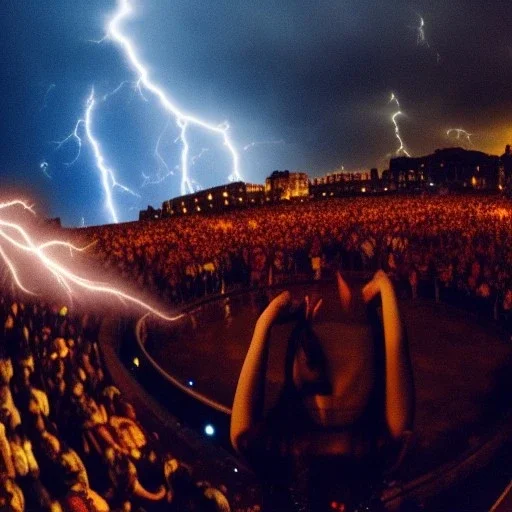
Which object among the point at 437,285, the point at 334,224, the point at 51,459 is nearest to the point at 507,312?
the point at 437,285

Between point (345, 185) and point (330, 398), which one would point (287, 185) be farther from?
point (330, 398)

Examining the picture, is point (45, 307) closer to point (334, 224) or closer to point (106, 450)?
point (106, 450)

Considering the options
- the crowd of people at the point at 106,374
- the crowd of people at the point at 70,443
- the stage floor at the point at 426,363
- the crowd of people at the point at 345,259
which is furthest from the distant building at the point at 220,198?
the crowd of people at the point at 70,443

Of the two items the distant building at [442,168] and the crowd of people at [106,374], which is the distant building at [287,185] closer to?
the distant building at [442,168]

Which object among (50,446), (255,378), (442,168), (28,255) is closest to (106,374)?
(28,255)

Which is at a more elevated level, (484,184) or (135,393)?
(484,184)

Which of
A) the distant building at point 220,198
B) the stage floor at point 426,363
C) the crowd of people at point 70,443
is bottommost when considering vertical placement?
the stage floor at point 426,363

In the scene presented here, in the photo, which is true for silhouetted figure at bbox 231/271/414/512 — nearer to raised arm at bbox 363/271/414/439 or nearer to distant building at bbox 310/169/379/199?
raised arm at bbox 363/271/414/439
